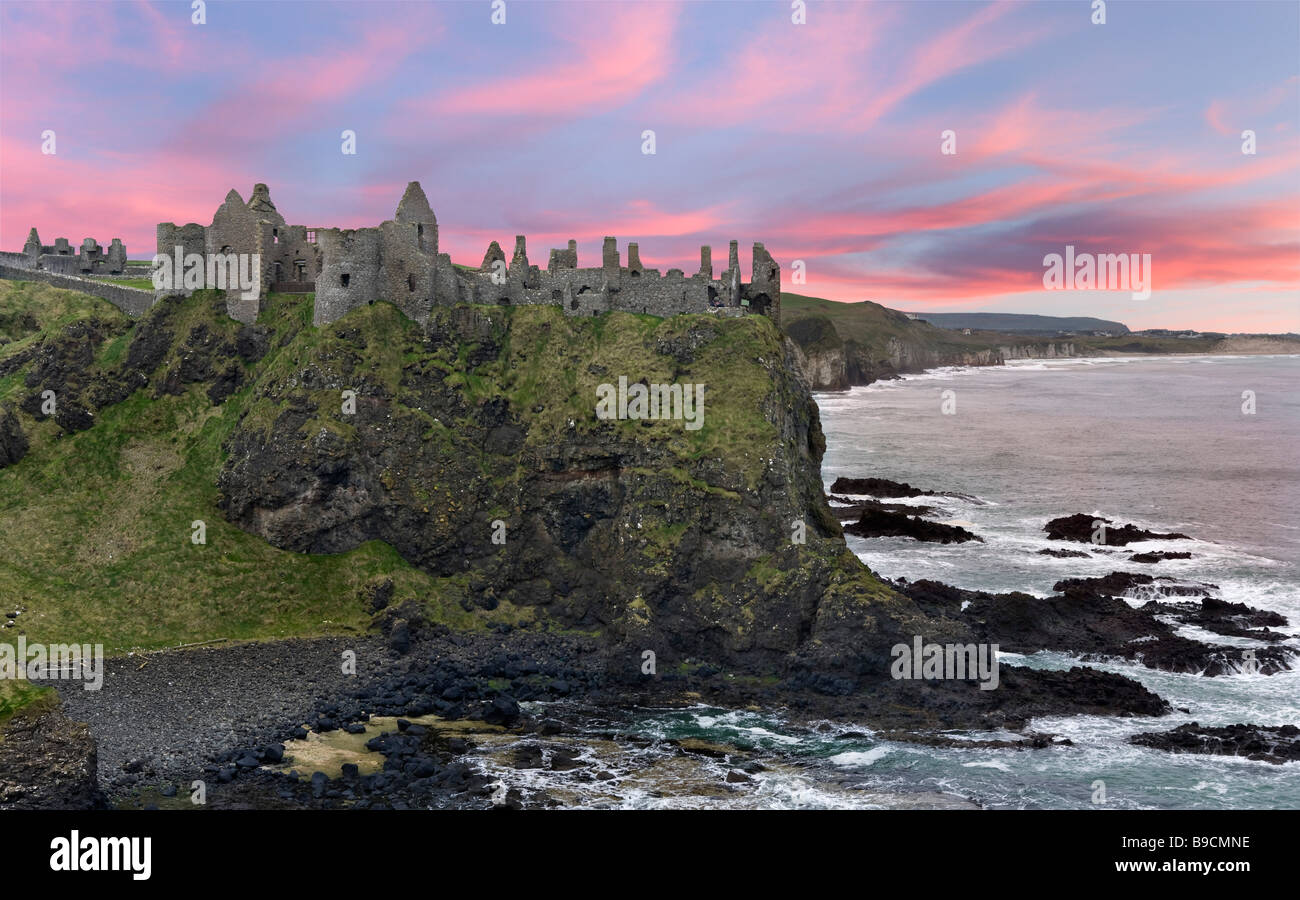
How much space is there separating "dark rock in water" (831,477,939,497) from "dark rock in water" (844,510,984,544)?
12.0m

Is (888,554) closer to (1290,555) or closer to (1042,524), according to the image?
(1042,524)

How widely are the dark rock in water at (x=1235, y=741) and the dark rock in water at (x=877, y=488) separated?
54.6m

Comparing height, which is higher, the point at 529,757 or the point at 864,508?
the point at 864,508

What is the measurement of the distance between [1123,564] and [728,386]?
33788mm

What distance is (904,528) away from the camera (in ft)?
269

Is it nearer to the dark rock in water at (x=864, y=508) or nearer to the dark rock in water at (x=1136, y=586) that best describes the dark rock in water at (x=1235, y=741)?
the dark rock in water at (x=1136, y=586)

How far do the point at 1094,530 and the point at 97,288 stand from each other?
85901mm

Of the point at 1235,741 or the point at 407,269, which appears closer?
the point at 1235,741

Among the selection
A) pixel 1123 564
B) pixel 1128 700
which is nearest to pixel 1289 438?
pixel 1123 564

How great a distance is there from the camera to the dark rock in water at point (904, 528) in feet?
261

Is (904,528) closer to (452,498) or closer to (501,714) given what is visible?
(452,498)

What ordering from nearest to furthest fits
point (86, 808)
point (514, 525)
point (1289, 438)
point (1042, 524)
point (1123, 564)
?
point (86, 808) → point (514, 525) → point (1123, 564) → point (1042, 524) → point (1289, 438)

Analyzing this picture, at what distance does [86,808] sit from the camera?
29.2 metres

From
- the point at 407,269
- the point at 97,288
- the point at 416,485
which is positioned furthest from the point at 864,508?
the point at 97,288
